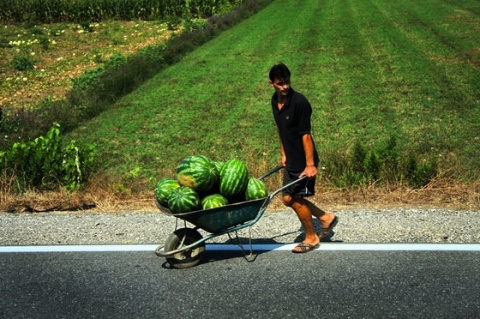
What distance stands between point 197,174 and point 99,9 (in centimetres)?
3542

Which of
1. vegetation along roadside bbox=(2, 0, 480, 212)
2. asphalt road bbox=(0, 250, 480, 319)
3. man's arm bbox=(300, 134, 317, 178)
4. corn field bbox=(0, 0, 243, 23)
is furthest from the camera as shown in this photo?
corn field bbox=(0, 0, 243, 23)

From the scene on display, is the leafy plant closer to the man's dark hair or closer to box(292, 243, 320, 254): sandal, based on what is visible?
the man's dark hair

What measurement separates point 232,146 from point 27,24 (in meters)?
25.0

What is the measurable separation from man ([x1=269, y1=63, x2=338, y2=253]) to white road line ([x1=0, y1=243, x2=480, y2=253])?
24 cm

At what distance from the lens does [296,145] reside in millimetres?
6473

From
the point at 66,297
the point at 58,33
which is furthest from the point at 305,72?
the point at 66,297

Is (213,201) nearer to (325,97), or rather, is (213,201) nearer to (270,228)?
(270,228)

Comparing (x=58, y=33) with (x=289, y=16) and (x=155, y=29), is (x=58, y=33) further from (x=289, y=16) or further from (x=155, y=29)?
(x=289, y=16)

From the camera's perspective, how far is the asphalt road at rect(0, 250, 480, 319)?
5238mm

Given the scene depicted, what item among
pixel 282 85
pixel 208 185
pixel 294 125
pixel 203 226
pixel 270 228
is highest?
pixel 282 85

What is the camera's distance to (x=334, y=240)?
6742 mm

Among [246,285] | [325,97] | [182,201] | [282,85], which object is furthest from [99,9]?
[246,285]

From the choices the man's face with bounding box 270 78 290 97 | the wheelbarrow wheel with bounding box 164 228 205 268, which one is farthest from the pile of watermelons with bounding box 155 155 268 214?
the man's face with bounding box 270 78 290 97

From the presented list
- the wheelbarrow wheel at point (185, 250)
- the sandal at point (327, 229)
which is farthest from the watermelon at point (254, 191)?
the sandal at point (327, 229)
